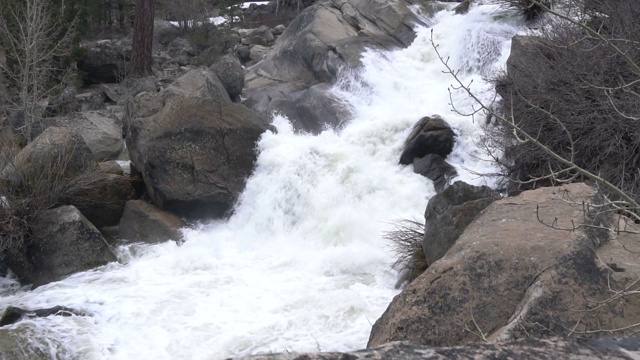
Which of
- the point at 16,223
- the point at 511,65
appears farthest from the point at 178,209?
the point at 511,65

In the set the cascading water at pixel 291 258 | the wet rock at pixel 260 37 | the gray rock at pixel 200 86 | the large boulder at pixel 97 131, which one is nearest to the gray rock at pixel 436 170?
the cascading water at pixel 291 258

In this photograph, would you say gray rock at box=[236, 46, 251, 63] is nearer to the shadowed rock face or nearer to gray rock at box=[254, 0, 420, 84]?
gray rock at box=[254, 0, 420, 84]

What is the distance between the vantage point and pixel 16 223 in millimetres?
10070

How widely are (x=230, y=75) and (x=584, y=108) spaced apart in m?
9.90

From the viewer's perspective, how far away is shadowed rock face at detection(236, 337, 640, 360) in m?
1.95

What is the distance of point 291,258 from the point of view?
10188 millimetres

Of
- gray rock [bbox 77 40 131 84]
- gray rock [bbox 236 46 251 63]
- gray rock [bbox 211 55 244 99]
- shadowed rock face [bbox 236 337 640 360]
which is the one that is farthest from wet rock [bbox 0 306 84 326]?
gray rock [bbox 236 46 251 63]

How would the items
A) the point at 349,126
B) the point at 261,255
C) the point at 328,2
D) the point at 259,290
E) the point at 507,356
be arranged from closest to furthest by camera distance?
the point at 507,356 → the point at 259,290 → the point at 261,255 → the point at 349,126 → the point at 328,2

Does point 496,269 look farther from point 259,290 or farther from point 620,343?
point 259,290

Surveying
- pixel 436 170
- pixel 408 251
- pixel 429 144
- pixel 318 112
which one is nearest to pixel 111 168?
pixel 318 112

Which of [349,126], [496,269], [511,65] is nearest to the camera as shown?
[496,269]

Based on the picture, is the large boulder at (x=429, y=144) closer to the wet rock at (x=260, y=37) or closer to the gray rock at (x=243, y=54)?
the gray rock at (x=243, y=54)

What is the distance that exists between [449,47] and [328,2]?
548 centimetres

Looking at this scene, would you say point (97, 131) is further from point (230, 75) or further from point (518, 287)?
point (518, 287)
